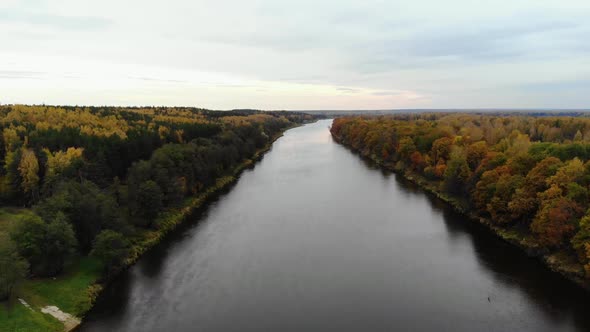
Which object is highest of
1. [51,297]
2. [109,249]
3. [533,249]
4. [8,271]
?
[8,271]

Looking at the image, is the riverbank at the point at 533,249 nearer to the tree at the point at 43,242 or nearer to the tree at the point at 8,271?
the tree at the point at 43,242

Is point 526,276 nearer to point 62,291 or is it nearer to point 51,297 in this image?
point 62,291

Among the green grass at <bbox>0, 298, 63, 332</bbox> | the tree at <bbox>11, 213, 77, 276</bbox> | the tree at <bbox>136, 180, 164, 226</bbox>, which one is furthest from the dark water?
the tree at <bbox>11, 213, 77, 276</bbox>

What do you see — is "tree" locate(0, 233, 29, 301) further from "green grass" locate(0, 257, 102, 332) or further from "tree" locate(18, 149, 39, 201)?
"tree" locate(18, 149, 39, 201)

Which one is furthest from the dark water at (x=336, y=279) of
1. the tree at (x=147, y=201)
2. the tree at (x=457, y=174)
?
the tree at (x=457, y=174)

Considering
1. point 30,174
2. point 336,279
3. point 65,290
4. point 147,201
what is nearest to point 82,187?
point 147,201

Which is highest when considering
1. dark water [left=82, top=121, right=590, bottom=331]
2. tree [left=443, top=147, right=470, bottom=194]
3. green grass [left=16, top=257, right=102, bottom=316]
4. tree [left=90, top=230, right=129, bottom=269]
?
tree [left=443, top=147, right=470, bottom=194]
